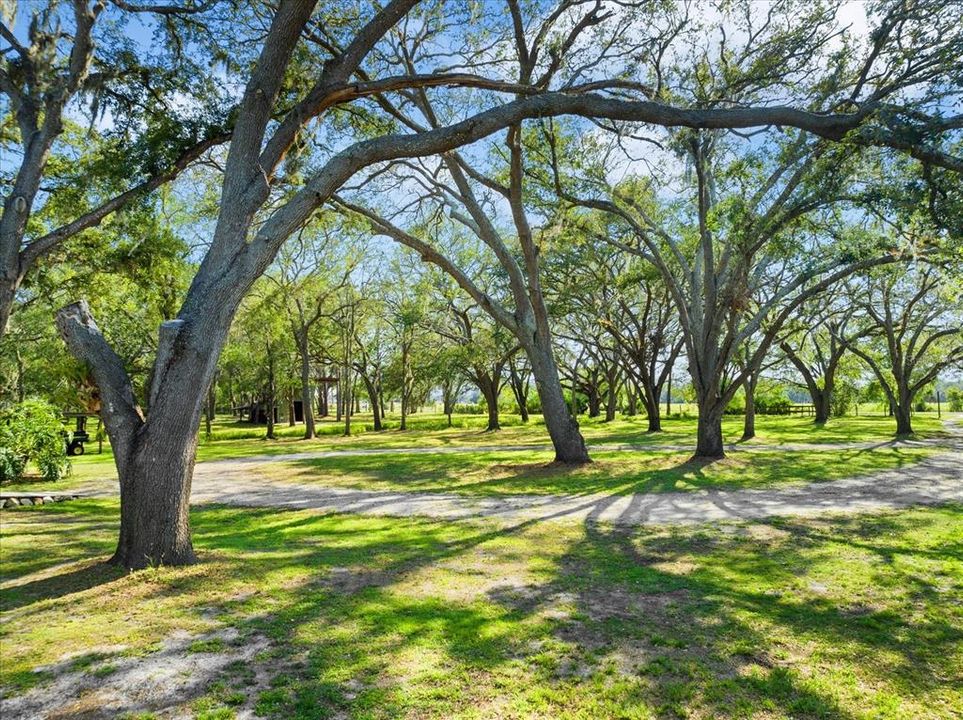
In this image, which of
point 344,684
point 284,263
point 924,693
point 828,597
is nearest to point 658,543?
point 828,597

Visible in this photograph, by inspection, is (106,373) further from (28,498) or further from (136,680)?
(28,498)

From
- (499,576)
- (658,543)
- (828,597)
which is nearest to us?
(828,597)

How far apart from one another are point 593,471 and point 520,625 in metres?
9.28

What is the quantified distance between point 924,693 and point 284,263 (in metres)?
26.8

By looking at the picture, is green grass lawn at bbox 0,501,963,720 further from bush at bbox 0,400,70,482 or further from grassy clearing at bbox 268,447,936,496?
bush at bbox 0,400,70,482

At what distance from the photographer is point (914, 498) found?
9.54 metres

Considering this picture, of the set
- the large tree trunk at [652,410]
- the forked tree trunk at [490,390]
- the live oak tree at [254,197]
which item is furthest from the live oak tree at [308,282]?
the live oak tree at [254,197]

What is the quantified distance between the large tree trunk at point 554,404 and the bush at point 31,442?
465 inches

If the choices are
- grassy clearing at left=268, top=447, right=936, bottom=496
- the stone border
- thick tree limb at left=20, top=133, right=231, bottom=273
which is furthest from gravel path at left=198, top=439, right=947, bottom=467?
thick tree limb at left=20, top=133, right=231, bottom=273

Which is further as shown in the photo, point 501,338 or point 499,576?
point 501,338

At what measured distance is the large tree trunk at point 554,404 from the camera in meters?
13.9

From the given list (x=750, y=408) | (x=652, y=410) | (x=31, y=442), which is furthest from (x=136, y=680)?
(x=652, y=410)

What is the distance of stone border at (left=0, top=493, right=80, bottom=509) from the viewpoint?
34.4 ft

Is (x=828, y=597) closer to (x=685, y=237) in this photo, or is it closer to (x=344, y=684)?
(x=344, y=684)
